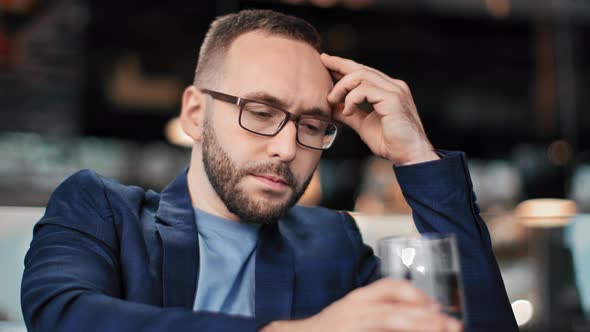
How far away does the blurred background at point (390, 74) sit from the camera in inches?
106

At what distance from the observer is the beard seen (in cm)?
113

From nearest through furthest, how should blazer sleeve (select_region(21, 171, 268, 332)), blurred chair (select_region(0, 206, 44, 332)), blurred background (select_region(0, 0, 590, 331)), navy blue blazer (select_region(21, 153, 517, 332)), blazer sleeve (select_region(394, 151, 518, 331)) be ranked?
blazer sleeve (select_region(21, 171, 268, 332)), navy blue blazer (select_region(21, 153, 517, 332)), blazer sleeve (select_region(394, 151, 518, 331)), blurred chair (select_region(0, 206, 44, 332)), blurred background (select_region(0, 0, 590, 331))

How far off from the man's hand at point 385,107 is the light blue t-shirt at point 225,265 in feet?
1.07

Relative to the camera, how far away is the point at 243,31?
4.12ft

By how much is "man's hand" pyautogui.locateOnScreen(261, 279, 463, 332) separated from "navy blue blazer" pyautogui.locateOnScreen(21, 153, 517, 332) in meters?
0.25

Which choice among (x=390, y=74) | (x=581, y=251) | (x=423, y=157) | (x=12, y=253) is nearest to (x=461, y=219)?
(x=423, y=157)

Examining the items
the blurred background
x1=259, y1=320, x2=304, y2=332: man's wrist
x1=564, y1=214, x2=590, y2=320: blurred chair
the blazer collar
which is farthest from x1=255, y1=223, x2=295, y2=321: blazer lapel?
x1=564, y1=214, x2=590, y2=320: blurred chair

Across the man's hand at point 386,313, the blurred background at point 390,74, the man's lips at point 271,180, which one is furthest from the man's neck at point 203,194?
the blurred background at point 390,74

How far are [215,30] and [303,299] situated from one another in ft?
2.08

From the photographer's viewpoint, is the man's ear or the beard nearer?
the beard

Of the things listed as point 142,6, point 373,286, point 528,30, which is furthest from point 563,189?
point 373,286

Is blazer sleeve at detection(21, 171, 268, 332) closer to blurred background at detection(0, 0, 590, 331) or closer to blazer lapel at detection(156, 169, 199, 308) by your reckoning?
blazer lapel at detection(156, 169, 199, 308)

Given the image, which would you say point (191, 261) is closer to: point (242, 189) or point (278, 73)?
point (242, 189)

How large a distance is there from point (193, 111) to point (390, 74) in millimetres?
2543
